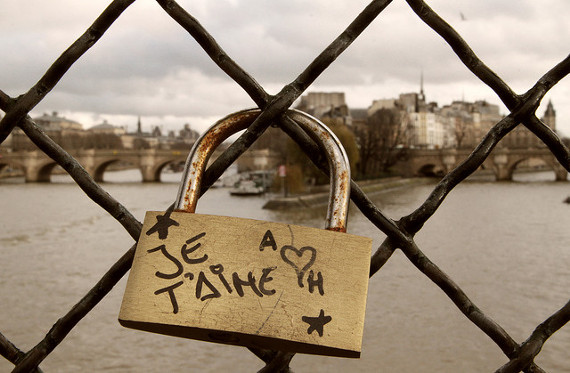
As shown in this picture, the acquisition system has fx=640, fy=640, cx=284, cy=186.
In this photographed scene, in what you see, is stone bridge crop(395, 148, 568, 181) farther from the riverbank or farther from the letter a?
the letter a

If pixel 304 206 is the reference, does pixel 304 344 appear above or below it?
above

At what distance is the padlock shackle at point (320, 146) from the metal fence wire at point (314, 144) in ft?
0.04

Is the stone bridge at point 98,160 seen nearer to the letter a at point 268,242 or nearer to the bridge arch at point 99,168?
the bridge arch at point 99,168

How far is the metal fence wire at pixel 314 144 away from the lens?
0.63 m

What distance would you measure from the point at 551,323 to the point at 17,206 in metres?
21.0

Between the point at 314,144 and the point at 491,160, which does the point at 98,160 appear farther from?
the point at 314,144

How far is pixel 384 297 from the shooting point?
8344mm

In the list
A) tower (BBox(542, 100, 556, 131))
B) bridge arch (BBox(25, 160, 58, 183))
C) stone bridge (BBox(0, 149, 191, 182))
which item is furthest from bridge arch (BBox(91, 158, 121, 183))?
tower (BBox(542, 100, 556, 131))

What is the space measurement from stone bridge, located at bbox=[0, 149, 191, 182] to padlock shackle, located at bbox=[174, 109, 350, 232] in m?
32.2

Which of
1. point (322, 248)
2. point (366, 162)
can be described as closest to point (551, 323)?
point (322, 248)

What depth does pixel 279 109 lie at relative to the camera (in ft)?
2.03

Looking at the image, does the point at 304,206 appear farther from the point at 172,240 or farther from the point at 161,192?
the point at 172,240

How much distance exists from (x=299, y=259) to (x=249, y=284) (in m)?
0.05

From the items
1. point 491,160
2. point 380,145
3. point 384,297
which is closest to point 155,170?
point 380,145
